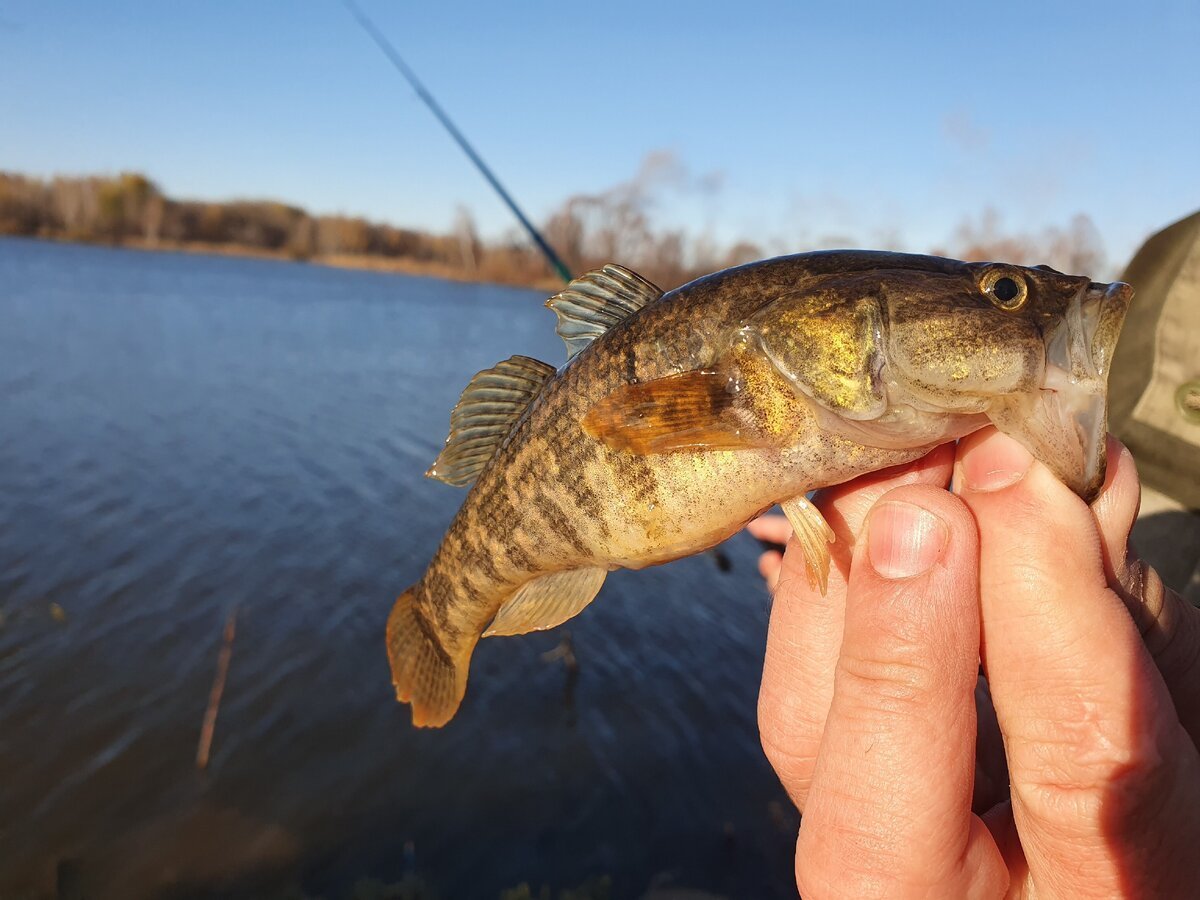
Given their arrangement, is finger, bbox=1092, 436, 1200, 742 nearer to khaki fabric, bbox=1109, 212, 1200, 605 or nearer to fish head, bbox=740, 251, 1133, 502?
fish head, bbox=740, 251, 1133, 502

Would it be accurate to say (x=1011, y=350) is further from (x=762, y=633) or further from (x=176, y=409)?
(x=176, y=409)

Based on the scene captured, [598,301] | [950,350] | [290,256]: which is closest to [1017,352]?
[950,350]

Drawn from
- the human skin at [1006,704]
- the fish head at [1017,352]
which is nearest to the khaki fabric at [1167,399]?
the human skin at [1006,704]

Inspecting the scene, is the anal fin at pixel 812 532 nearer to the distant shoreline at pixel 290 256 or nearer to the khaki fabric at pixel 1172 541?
the khaki fabric at pixel 1172 541

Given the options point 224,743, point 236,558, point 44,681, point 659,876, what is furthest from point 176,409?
point 659,876

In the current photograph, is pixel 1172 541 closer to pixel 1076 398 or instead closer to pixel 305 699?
pixel 1076 398

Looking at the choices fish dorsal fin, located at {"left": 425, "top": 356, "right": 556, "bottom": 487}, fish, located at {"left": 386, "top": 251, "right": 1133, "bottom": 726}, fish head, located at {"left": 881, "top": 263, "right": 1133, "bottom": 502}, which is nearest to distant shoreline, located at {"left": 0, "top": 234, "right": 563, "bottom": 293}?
fish dorsal fin, located at {"left": 425, "top": 356, "right": 556, "bottom": 487}
